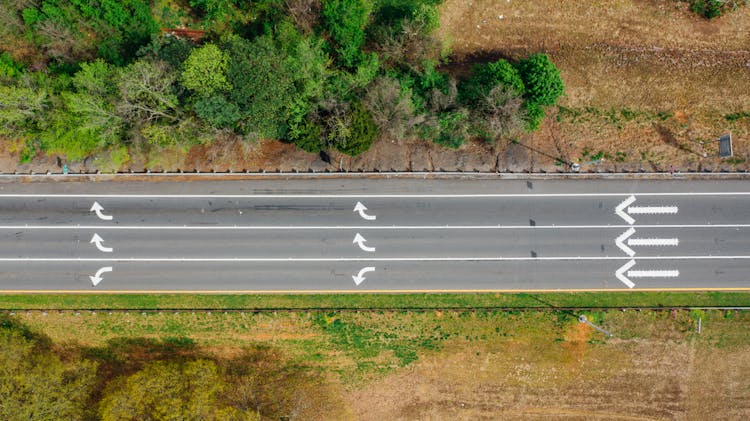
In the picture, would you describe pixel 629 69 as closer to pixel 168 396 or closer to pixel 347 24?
pixel 347 24

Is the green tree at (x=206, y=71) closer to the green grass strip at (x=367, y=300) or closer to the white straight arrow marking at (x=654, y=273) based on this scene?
the green grass strip at (x=367, y=300)

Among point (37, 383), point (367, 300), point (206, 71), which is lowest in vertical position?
point (37, 383)

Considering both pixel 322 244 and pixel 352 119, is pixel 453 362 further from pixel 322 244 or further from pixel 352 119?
pixel 352 119

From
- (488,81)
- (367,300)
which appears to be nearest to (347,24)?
(488,81)

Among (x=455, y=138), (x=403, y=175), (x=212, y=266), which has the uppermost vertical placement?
(x=455, y=138)

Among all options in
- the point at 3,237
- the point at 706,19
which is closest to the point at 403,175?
the point at 706,19

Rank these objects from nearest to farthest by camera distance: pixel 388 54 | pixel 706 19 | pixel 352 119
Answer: pixel 352 119, pixel 388 54, pixel 706 19

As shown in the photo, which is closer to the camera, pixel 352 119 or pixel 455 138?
pixel 352 119
